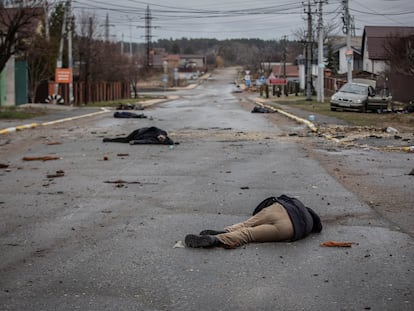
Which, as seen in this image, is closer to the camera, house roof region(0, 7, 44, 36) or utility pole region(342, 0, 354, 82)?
house roof region(0, 7, 44, 36)

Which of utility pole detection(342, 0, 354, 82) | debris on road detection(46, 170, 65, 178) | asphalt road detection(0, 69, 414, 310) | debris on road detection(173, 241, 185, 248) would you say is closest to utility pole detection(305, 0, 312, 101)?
utility pole detection(342, 0, 354, 82)

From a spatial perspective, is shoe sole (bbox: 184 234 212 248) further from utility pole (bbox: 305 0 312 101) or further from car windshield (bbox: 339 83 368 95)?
utility pole (bbox: 305 0 312 101)

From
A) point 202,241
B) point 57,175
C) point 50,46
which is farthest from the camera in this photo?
point 50,46

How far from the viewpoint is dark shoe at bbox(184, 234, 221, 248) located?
664cm

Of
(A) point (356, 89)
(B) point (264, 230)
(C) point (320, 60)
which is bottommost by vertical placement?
(B) point (264, 230)

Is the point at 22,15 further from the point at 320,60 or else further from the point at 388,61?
the point at 388,61

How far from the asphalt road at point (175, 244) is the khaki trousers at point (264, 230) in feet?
0.41

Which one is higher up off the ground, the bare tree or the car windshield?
the bare tree

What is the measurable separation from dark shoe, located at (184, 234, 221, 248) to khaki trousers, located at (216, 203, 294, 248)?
0.07 metres

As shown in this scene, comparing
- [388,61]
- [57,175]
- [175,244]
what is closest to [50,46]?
[388,61]

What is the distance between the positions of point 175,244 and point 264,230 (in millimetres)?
924

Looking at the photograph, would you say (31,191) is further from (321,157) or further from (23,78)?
(23,78)

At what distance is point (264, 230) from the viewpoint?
6.87 metres

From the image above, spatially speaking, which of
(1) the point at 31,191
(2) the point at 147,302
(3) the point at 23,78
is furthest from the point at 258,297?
(3) the point at 23,78
